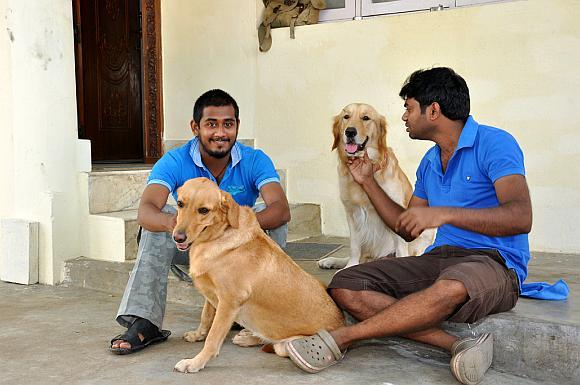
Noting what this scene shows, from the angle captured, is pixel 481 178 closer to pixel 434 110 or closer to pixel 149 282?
pixel 434 110

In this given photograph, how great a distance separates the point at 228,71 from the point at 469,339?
12.5 ft

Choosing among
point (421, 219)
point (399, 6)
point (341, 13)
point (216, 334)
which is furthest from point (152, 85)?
point (421, 219)

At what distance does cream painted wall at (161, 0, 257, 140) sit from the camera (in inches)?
218

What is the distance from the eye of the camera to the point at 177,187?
3061 mm

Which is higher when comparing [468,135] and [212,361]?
[468,135]

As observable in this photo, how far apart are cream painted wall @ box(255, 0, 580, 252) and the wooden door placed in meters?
1.82

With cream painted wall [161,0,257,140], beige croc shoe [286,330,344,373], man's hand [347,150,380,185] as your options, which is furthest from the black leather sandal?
cream painted wall [161,0,257,140]

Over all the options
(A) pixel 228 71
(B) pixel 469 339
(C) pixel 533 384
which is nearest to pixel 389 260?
(B) pixel 469 339

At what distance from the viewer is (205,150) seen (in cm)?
305

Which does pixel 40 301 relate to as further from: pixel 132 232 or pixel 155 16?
pixel 155 16

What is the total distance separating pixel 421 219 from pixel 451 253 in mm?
418

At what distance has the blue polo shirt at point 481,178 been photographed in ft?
7.93

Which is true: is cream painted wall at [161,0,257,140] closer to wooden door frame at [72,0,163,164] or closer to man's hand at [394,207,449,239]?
wooden door frame at [72,0,163,164]

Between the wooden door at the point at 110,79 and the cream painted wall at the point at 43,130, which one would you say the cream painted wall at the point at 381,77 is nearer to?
the wooden door at the point at 110,79
